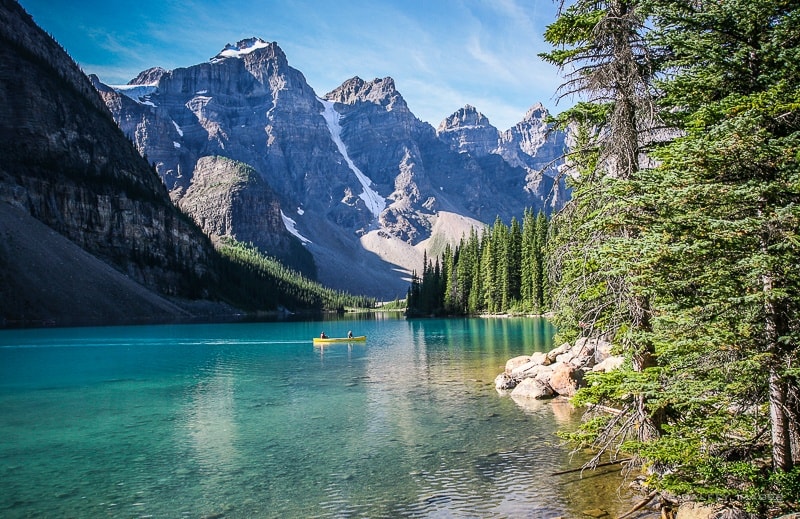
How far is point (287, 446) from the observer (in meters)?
19.8

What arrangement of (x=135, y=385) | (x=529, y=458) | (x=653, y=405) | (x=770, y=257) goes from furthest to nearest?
(x=135, y=385)
(x=529, y=458)
(x=653, y=405)
(x=770, y=257)

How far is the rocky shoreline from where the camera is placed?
2628cm

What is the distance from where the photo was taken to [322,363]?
45906mm

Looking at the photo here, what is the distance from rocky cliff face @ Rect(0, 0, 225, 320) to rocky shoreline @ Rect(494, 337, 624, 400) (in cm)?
11468

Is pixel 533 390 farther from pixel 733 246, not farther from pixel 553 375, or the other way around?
pixel 733 246

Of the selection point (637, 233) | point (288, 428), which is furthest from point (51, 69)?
point (637, 233)

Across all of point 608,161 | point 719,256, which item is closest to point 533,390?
point 608,161

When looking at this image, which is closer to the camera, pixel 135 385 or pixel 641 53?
pixel 641 53

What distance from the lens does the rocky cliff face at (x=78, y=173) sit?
14488 cm

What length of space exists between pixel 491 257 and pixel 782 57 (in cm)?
9568

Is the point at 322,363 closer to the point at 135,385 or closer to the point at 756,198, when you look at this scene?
the point at 135,385

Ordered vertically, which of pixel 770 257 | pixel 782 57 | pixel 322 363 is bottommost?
pixel 322 363

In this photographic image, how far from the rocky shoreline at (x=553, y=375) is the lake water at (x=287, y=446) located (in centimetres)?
120

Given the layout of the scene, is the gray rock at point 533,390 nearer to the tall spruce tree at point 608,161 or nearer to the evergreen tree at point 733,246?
the tall spruce tree at point 608,161
